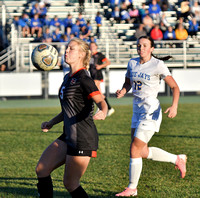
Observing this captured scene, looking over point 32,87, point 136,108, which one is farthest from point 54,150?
point 32,87

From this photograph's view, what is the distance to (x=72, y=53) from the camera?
4.95 metres

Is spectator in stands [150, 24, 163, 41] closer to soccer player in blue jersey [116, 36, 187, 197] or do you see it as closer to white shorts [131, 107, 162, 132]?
soccer player in blue jersey [116, 36, 187, 197]

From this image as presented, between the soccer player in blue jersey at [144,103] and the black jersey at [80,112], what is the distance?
1500mm

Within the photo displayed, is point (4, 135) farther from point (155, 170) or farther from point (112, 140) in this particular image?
point (155, 170)

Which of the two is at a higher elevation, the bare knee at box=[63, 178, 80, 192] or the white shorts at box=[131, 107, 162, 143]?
the white shorts at box=[131, 107, 162, 143]

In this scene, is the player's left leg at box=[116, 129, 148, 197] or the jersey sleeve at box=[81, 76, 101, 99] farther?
the player's left leg at box=[116, 129, 148, 197]

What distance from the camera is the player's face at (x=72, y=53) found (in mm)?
4938

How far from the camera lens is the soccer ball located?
248 inches

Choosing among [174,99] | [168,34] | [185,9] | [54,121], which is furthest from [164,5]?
[54,121]

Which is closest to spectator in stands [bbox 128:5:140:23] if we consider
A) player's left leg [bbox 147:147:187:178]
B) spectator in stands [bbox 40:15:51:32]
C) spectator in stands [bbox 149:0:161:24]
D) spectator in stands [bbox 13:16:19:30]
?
spectator in stands [bbox 149:0:161:24]

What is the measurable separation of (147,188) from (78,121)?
2.14 meters

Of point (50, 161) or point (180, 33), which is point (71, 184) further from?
point (180, 33)

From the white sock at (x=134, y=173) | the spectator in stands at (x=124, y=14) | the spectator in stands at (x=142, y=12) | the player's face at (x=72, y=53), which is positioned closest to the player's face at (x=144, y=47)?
the white sock at (x=134, y=173)

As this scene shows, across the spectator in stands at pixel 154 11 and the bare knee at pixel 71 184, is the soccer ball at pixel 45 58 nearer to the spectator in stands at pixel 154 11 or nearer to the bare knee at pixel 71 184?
→ the bare knee at pixel 71 184
